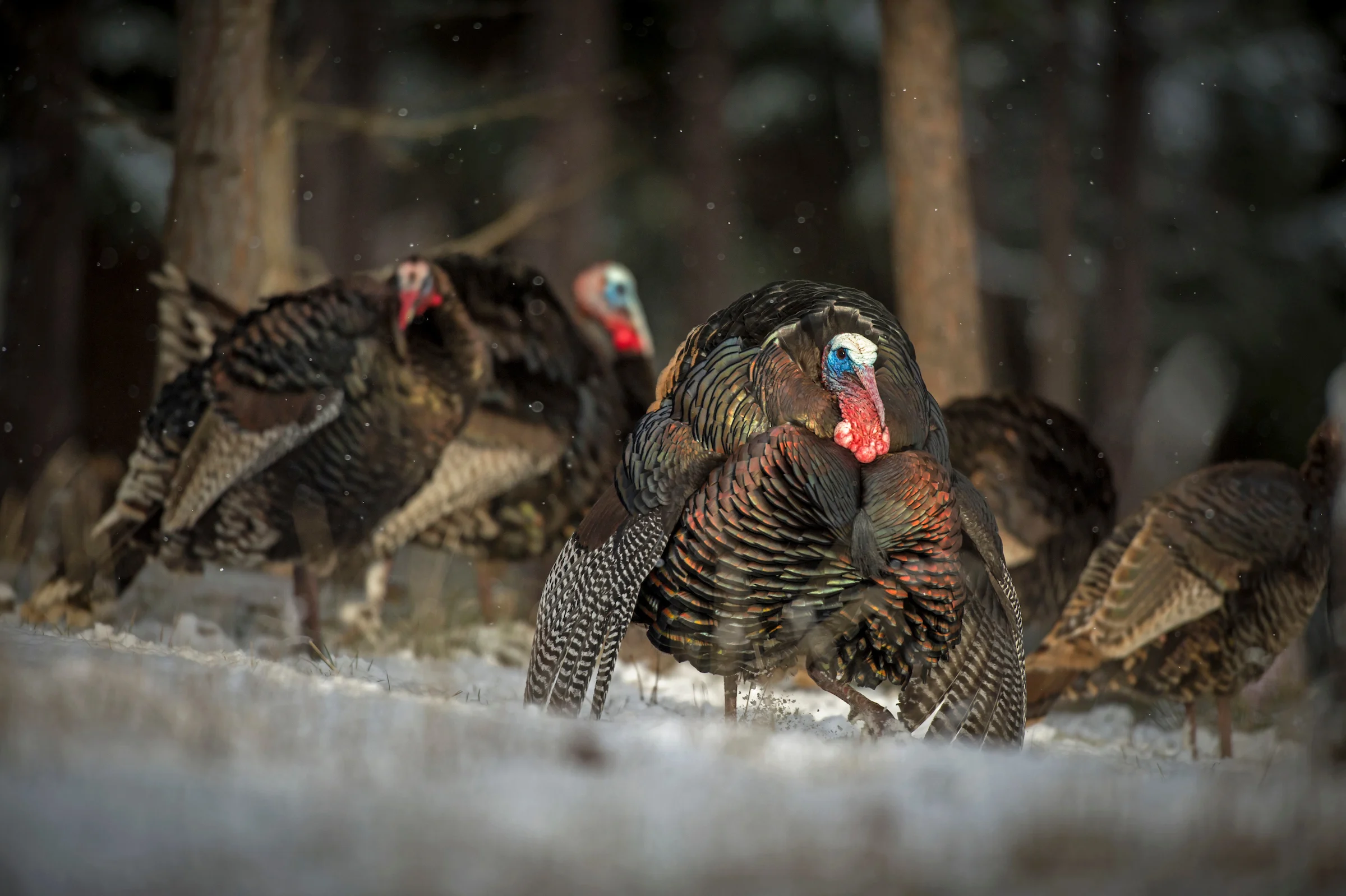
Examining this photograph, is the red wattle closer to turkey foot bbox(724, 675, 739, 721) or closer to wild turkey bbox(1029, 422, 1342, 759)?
wild turkey bbox(1029, 422, 1342, 759)

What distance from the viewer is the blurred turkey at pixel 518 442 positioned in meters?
5.82

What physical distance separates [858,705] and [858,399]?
39.2 inches

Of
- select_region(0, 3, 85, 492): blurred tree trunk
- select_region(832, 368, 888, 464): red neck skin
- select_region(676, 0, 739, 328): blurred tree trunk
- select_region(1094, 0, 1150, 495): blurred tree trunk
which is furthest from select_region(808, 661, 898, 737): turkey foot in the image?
select_region(676, 0, 739, 328): blurred tree trunk

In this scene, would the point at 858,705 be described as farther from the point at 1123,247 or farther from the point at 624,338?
the point at 1123,247

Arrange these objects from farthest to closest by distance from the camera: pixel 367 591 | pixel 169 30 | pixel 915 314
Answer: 1. pixel 169 30
2. pixel 915 314
3. pixel 367 591

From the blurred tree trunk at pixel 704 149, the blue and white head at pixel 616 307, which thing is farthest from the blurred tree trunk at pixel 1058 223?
the blue and white head at pixel 616 307

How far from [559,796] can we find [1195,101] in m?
14.1

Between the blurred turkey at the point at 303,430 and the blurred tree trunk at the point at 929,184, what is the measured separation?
9.24 feet

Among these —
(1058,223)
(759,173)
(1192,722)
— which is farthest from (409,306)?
(759,173)

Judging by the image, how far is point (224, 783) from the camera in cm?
195

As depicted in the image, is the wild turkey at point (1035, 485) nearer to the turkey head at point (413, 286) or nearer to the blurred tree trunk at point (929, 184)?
the blurred tree trunk at point (929, 184)

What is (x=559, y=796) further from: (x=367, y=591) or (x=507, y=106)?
(x=507, y=106)

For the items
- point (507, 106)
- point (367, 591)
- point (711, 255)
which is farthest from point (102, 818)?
point (711, 255)

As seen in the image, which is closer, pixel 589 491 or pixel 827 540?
pixel 827 540
